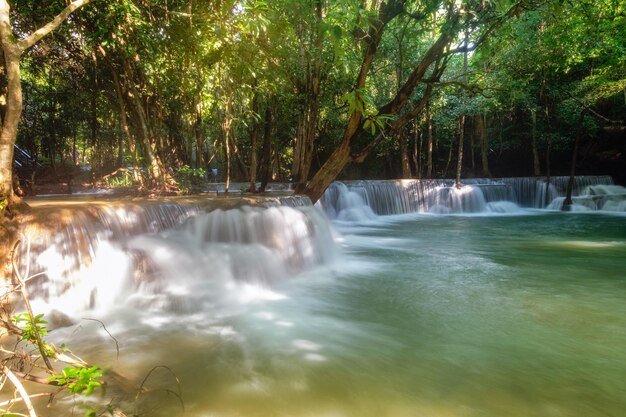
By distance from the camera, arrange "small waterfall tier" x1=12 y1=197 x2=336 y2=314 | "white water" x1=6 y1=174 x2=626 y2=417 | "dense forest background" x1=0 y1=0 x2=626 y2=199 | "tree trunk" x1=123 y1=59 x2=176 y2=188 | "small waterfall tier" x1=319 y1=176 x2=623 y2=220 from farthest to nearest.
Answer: "small waterfall tier" x1=319 y1=176 x2=623 y2=220 < "tree trunk" x1=123 y1=59 x2=176 y2=188 < "dense forest background" x1=0 y1=0 x2=626 y2=199 < "small waterfall tier" x1=12 y1=197 x2=336 y2=314 < "white water" x1=6 y1=174 x2=626 y2=417

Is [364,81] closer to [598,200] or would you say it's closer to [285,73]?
[285,73]

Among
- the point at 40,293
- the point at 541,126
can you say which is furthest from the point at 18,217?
the point at 541,126

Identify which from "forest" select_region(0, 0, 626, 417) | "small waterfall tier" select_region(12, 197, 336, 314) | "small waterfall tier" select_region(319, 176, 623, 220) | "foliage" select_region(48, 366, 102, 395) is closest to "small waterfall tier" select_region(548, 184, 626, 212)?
"small waterfall tier" select_region(319, 176, 623, 220)

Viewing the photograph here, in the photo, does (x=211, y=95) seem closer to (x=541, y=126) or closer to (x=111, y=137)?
(x=111, y=137)

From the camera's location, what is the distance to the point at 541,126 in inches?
Answer: 843

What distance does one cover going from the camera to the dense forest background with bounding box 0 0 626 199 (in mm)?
7215

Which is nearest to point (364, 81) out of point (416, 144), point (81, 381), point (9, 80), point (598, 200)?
point (9, 80)

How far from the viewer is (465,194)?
19562 millimetres

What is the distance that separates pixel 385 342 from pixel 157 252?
152 inches

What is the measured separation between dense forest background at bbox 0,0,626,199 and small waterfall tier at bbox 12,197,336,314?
9.11ft

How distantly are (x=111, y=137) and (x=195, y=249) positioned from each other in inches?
588

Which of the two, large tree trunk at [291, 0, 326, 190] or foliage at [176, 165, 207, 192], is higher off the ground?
large tree trunk at [291, 0, 326, 190]

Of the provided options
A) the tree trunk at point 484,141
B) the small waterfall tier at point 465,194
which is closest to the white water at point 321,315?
the small waterfall tier at point 465,194

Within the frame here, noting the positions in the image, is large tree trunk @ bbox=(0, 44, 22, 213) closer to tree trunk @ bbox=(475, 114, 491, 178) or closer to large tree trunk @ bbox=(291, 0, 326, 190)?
large tree trunk @ bbox=(291, 0, 326, 190)
